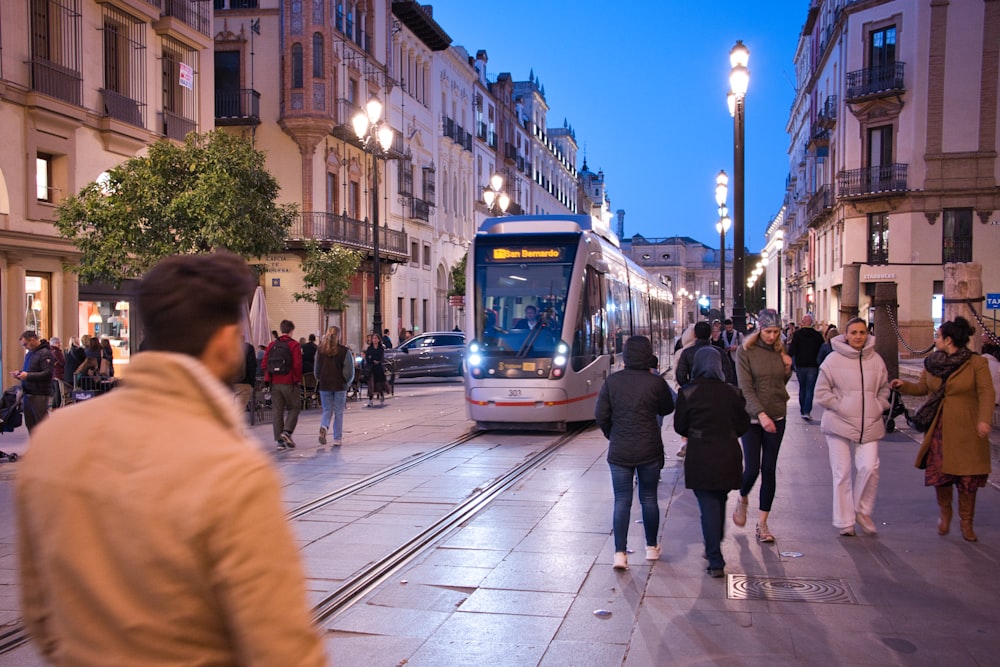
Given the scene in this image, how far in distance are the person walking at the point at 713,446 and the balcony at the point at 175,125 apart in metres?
23.5

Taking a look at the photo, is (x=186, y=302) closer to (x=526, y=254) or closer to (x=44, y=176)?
(x=526, y=254)

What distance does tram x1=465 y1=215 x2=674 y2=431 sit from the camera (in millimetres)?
15547

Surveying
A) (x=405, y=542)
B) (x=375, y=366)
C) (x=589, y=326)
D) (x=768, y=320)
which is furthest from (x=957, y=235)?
(x=405, y=542)

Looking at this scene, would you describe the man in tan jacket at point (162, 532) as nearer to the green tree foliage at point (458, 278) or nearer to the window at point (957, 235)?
the window at point (957, 235)

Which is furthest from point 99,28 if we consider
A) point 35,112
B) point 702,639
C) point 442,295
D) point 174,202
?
point 442,295

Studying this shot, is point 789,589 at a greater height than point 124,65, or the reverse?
point 124,65

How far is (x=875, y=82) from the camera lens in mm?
39156

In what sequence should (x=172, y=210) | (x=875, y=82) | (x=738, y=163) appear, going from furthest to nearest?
(x=875, y=82) < (x=172, y=210) < (x=738, y=163)

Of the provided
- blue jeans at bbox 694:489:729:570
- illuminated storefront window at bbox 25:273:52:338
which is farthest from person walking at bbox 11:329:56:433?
illuminated storefront window at bbox 25:273:52:338

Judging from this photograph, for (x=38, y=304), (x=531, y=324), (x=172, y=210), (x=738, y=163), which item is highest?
(x=738, y=163)

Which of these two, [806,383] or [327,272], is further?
[327,272]

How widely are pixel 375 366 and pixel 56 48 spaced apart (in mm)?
10797

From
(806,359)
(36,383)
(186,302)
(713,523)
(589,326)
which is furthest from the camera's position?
(806,359)

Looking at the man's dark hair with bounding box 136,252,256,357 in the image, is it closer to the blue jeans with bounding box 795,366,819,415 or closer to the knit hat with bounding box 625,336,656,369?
the knit hat with bounding box 625,336,656,369
